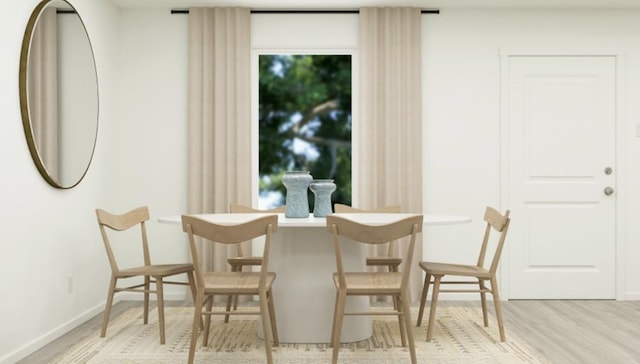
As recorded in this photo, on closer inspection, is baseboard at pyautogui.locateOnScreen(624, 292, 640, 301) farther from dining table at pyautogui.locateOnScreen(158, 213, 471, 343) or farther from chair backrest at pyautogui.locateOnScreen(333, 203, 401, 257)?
dining table at pyautogui.locateOnScreen(158, 213, 471, 343)

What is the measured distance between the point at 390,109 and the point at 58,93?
8.47 ft

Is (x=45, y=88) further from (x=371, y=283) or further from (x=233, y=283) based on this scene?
(x=371, y=283)

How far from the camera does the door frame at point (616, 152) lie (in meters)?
5.14

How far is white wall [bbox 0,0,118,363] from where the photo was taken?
3295 mm

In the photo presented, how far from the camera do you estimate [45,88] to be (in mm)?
3709

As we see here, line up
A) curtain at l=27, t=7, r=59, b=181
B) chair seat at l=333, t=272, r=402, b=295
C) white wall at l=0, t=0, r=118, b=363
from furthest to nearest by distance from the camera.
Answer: curtain at l=27, t=7, r=59, b=181, white wall at l=0, t=0, r=118, b=363, chair seat at l=333, t=272, r=402, b=295

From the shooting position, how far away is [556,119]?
A: 5.20m

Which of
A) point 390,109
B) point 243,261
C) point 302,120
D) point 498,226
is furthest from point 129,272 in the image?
point 302,120

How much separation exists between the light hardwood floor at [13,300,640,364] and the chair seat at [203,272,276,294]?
1.04 meters

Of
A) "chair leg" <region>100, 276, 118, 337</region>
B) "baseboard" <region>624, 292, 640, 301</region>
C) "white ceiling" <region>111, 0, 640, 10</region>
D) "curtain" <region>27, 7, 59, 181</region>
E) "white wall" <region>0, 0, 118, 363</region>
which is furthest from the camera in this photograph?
"baseboard" <region>624, 292, 640, 301</region>

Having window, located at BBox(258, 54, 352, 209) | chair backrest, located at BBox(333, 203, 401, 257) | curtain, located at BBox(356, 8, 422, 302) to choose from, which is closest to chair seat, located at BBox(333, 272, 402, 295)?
chair backrest, located at BBox(333, 203, 401, 257)

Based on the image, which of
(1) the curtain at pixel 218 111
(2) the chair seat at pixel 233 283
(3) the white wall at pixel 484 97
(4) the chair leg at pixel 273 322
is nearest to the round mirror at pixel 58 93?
(1) the curtain at pixel 218 111

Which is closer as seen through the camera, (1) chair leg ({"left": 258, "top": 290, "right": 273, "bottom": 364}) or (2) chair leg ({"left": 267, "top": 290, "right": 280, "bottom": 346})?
(1) chair leg ({"left": 258, "top": 290, "right": 273, "bottom": 364})

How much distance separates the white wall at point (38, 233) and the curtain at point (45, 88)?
0.34 ft
